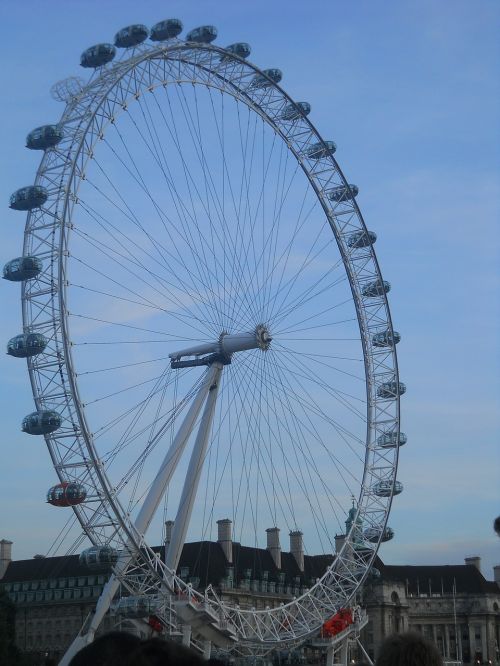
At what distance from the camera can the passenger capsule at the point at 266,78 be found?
183 ft

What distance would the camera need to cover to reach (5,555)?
119m

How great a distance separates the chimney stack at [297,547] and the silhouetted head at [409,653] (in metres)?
105

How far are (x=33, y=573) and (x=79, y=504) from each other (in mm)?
75069

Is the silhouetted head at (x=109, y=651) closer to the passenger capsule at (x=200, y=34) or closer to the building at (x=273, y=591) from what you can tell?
the passenger capsule at (x=200, y=34)

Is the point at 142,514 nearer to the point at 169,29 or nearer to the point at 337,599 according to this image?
the point at 337,599

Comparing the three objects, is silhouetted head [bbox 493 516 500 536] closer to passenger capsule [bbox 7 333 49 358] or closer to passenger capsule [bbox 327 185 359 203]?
passenger capsule [bbox 7 333 49 358]

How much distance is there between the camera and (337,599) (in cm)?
5922

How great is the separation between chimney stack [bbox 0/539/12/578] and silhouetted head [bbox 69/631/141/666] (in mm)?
117323

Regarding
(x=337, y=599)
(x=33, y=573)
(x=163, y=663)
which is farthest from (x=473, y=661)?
(x=163, y=663)

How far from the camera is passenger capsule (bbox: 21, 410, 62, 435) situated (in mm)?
40531

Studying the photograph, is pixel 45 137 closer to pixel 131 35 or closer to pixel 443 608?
pixel 131 35

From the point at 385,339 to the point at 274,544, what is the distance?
164 feet

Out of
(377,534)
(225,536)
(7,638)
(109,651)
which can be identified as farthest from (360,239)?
(109,651)

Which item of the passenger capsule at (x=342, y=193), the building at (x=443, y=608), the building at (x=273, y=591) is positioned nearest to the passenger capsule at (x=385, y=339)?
the passenger capsule at (x=342, y=193)
